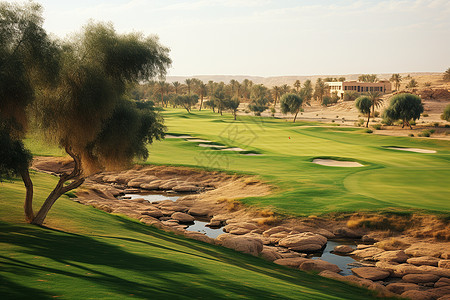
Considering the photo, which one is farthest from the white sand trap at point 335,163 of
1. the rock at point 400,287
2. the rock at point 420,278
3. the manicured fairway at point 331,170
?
the rock at point 400,287

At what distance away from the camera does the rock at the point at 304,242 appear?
81.1 ft

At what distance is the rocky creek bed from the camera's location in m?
20.3

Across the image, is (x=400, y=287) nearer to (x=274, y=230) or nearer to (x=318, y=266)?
(x=318, y=266)

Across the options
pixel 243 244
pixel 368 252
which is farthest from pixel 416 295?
pixel 243 244

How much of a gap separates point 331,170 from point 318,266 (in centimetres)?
2217

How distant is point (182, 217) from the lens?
30.8m

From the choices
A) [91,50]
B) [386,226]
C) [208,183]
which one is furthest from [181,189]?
[91,50]

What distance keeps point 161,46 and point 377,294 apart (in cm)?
1323

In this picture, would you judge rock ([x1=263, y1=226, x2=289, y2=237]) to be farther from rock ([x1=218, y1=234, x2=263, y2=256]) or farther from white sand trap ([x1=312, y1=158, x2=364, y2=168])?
white sand trap ([x1=312, y1=158, x2=364, y2=168])

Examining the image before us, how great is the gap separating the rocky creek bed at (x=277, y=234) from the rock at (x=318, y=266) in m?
0.05

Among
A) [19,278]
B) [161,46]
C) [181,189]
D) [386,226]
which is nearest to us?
[19,278]

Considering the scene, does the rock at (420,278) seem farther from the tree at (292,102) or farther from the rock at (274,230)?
the tree at (292,102)

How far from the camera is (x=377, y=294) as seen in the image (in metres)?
17.1

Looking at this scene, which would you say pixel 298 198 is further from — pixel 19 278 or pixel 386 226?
pixel 19 278
